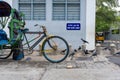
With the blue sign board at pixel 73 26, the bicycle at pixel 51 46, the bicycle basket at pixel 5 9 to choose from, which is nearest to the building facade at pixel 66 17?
the blue sign board at pixel 73 26

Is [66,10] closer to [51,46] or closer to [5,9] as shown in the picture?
[5,9]

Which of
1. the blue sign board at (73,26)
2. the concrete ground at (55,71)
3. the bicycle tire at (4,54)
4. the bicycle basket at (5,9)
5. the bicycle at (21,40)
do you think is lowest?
the concrete ground at (55,71)

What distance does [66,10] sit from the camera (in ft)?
53.7

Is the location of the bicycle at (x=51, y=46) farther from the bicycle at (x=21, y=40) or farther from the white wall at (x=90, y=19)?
the white wall at (x=90, y=19)

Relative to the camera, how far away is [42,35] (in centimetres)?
1181

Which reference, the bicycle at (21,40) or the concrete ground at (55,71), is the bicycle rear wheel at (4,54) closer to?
the bicycle at (21,40)

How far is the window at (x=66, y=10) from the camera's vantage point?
1638 cm

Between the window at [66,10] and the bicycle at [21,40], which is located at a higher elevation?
the window at [66,10]

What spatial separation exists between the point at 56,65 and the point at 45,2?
6.32 m

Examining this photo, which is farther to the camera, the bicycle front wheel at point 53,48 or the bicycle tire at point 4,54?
the bicycle tire at point 4,54

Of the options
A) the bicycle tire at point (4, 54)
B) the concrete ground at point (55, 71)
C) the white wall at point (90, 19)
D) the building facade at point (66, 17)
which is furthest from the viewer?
the building facade at point (66, 17)

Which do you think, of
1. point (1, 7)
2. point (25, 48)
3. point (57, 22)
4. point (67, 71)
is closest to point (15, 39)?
point (25, 48)

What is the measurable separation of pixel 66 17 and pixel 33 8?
5.50 ft

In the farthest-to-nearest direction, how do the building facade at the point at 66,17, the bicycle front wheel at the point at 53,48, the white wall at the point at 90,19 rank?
the building facade at the point at 66,17
the white wall at the point at 90,19
the bicycle front wheel at the point at 53,48
